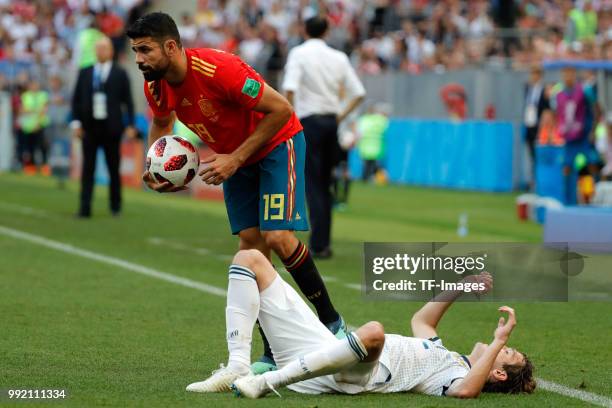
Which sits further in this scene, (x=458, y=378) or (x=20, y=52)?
(x=20, y=52)

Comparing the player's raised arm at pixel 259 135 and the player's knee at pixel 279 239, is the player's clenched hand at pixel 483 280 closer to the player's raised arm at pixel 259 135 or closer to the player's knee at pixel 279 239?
the player's knee at pixel 279 239

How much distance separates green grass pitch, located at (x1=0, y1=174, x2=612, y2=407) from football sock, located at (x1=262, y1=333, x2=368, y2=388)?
0.13m

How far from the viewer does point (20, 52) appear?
35.9 m

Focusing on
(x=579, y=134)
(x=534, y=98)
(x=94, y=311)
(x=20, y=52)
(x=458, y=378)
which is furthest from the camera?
(x=20, y=52)

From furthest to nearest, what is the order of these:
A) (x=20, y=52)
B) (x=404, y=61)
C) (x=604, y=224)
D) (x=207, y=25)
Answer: (x=20, y=52)
(x=207, y=25)
(x=404, y=61)
(x=604, y=224)

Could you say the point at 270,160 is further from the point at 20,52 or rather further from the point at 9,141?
the point at 20,52

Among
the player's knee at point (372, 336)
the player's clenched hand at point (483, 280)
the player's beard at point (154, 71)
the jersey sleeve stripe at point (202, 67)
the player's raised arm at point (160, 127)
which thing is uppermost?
the jersey sleeve stripe at point (202, 67)

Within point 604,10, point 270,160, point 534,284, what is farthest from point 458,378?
point 604,10

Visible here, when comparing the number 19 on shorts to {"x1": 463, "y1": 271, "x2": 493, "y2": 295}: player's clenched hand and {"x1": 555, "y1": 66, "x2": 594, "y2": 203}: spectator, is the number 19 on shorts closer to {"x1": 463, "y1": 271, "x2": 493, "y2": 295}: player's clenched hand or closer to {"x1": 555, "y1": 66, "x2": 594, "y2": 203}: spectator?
{"x1": 463, "y1": 271, "x2": 493, "y2": 295}: player's clenched hand

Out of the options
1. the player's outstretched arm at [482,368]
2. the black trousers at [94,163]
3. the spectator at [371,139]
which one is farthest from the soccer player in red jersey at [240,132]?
the spectator at [371,139]

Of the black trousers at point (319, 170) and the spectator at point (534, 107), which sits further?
the spectator at point (534, 107)

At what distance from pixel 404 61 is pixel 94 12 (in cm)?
973

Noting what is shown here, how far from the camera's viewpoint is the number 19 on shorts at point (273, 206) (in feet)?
23.4

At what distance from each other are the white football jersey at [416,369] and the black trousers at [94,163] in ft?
35.3
